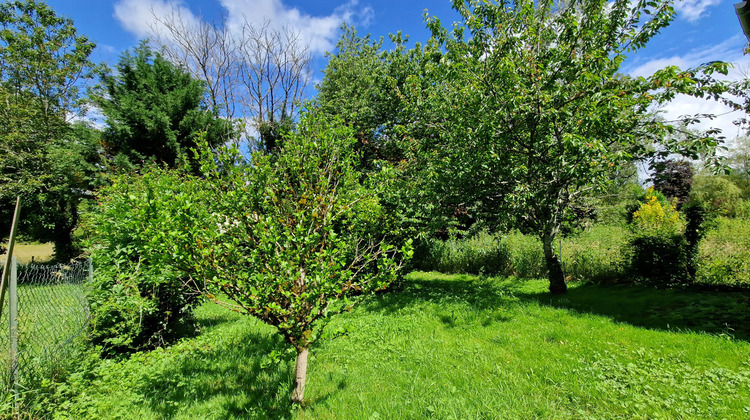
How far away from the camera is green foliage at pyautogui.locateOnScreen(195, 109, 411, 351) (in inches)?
99.8

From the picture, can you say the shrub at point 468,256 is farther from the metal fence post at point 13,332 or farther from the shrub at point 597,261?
the metal fence post at point 13,332

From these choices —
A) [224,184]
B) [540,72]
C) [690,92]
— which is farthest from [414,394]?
[690,92]

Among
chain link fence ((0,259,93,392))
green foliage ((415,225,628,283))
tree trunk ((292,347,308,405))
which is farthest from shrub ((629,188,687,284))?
chain link fence ((0,259,93,392))

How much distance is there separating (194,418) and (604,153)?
6816mm

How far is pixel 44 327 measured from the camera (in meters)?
3.68

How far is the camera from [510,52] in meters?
6.44

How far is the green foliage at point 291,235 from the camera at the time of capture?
254 cm

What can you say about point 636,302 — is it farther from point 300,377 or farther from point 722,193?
point 722,193

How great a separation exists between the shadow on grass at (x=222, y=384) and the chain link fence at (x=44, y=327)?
3.26 feet

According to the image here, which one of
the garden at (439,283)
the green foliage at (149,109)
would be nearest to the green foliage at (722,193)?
the garden at (439,283)

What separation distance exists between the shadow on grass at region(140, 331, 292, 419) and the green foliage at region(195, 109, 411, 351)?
712mm

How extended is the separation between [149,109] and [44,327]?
555 inches

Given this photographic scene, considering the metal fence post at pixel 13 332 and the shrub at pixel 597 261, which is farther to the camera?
the shrub at pixel 597 261

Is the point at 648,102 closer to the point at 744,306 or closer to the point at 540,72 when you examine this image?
the point at 540,72
